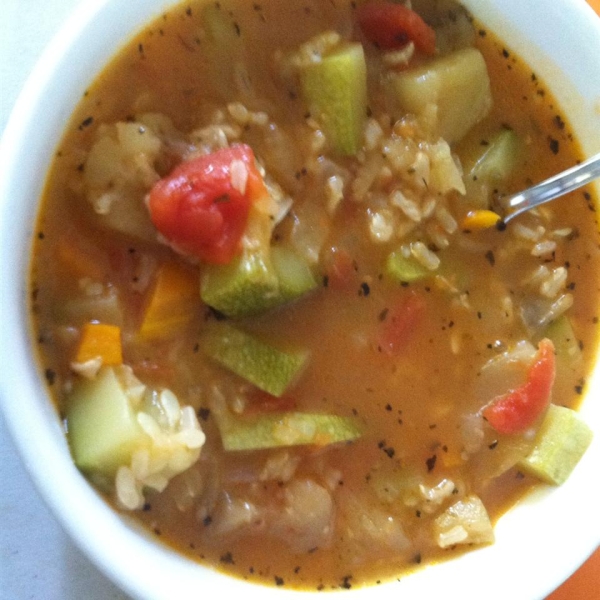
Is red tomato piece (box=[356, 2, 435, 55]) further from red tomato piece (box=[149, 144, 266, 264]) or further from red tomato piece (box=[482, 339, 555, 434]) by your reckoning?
red tomato piece (box=[482, 339, 555, 434])

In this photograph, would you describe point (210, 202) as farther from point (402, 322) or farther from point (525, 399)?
point (525, 399)

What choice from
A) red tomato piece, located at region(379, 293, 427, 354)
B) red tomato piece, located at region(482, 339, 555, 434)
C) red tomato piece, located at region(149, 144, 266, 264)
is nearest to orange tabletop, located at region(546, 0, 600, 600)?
red tomato piece, located at region(482, 339, 555, 434)

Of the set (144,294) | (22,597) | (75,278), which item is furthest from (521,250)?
(22,597)

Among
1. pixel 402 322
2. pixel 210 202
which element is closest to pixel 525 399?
pixel 402 322

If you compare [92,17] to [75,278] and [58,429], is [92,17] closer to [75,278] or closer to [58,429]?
[75,278]

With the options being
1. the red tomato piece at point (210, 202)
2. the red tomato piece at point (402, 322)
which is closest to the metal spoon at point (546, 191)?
the red tomato piece at point (402, 322)
